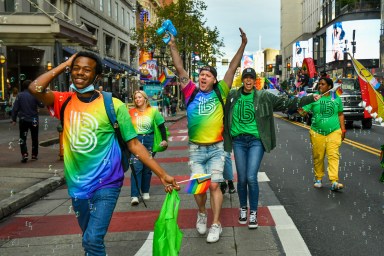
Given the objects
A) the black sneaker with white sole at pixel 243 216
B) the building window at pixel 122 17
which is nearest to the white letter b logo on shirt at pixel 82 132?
the black sneaker with white sole at pixel 243 216

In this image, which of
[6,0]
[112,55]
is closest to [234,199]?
[6,0]

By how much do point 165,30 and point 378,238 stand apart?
3.42 m

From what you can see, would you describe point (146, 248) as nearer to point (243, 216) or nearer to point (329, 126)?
point (243, 216)

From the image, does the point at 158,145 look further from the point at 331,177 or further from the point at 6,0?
the point at 6,0

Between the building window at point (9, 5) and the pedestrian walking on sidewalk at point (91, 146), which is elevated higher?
Answer: the building window at point (9, 5)

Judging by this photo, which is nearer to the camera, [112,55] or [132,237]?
[132,237]

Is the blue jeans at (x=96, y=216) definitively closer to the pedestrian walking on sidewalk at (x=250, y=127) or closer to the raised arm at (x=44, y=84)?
the raised arm at (x=44, y=84)

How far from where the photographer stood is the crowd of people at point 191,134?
11.8 feet

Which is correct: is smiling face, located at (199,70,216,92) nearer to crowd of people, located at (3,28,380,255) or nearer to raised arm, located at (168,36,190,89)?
crowd of people, located at (3,28,380,255)

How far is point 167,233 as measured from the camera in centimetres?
372

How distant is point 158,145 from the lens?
7.50 meters

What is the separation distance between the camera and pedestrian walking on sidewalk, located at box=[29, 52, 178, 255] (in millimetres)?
3580

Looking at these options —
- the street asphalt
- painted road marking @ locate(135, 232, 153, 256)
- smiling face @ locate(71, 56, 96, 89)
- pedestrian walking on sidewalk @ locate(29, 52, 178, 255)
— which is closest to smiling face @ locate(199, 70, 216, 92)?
the street asphalt

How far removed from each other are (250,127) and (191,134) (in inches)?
29.3
